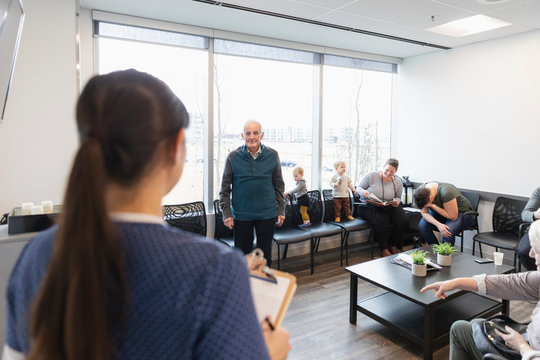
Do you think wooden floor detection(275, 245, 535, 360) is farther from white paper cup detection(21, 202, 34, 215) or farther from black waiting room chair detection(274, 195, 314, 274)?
white paper cup detection(21, 202, 34, 215)

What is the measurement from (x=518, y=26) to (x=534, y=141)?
136 cm

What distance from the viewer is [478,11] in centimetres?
348

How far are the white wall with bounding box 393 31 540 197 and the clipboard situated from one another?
15.6 feet

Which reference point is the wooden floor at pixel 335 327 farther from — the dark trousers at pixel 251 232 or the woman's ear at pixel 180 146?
the woman's ear at pixel 180 146

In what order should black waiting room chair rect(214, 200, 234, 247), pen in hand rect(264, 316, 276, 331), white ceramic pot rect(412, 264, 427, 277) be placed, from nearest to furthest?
1. pen in hand rect(264, 316, 276, 331)
2. white ceramic pot rect(412, 264, 427, 277)
3. black waiting room chair rect(214, 200, 234, 247)

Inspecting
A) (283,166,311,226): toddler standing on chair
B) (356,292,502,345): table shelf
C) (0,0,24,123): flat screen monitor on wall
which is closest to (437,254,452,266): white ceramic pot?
(356,292,502,345): table shelf

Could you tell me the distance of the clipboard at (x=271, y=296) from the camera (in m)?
0.72

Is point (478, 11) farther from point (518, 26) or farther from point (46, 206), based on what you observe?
point (46, 206)

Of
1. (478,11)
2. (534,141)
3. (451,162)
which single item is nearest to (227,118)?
(478,11)

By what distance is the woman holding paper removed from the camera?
4742 millimetres

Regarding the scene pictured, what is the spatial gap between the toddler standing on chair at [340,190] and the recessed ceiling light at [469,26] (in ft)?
6.55

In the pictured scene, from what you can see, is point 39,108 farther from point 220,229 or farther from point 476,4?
point 476,4

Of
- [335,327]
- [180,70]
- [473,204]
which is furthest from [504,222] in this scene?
[180,70]

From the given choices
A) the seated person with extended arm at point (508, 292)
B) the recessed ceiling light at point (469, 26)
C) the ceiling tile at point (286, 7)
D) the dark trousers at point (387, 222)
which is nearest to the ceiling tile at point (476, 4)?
the recessed ceiling light at point (469, 26)
